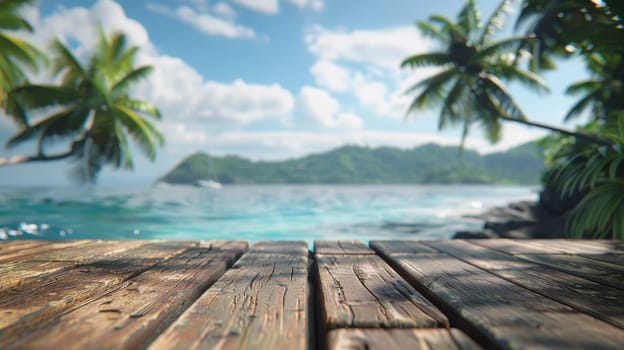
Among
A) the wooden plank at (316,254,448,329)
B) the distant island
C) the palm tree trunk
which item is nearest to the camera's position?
the wooden plank at (316,254,448,329)

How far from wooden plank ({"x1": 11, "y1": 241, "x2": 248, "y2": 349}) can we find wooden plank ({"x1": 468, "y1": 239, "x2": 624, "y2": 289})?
1699 mm

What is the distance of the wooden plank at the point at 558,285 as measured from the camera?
1.10 m

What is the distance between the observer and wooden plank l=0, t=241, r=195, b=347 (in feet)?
3.15

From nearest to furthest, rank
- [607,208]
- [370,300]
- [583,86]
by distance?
[370,300]
[607,208]
[583,86]

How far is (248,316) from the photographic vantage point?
1.00 metres

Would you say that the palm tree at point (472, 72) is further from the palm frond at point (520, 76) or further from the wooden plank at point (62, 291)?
the wooden plank at point (62, 291)

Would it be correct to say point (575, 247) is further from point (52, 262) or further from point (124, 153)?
point (124, 153)

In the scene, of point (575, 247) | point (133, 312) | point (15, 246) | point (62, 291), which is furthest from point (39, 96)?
point (575, 247)

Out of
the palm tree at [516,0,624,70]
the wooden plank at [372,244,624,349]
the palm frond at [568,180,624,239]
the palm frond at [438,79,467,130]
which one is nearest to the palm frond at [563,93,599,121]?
the palm tree at [516,0,624,70]

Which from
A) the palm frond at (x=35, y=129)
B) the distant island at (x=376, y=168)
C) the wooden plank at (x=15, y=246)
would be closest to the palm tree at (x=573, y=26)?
the wooden plank at (x=15, y=246)

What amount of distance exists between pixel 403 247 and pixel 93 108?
58.7 feet

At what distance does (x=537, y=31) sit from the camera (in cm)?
1019

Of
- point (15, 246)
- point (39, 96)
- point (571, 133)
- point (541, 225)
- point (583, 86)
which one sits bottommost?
point (541, 225)

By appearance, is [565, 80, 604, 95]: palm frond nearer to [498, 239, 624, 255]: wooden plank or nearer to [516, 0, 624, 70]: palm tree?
[516, 0, 624, 70]: palm tree
